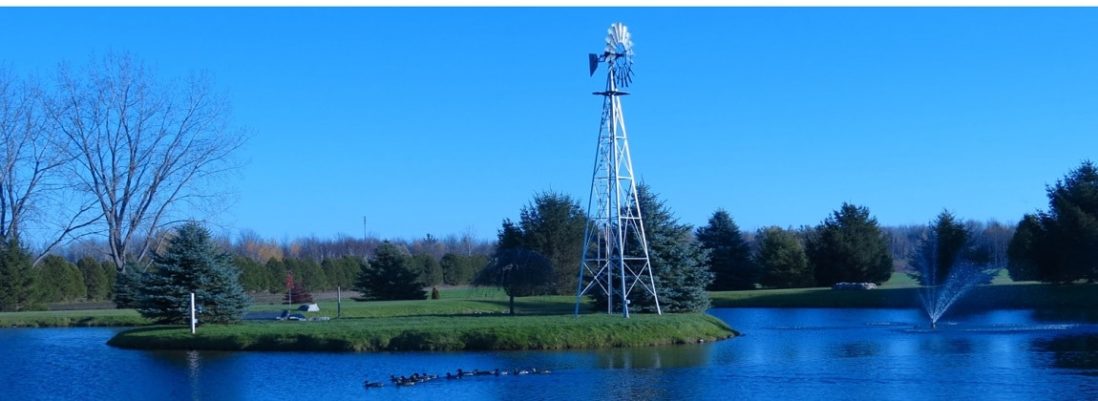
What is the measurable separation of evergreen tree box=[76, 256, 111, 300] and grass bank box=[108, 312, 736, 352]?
3459 cm

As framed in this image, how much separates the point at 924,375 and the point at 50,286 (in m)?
50.7

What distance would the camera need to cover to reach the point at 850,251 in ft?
219

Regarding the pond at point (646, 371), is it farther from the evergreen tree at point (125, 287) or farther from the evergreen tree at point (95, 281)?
the evergreen tree at point (95, 281)

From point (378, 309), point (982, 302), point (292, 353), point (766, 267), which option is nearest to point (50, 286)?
point (378, 309)

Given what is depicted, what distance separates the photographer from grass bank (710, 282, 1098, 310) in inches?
1877

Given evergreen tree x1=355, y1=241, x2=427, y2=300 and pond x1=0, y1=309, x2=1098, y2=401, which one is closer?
pond x1=0, y1=309, x2=1098, y2=401

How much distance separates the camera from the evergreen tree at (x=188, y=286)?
33.6 metres

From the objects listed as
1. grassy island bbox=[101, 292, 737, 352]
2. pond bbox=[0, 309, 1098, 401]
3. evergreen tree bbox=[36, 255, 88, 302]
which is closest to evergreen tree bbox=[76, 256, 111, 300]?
evergreen tree bbox=[36, 255, 88, 302]

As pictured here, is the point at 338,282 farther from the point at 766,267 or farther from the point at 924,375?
the point at 924,375

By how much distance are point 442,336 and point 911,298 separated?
1205 inches

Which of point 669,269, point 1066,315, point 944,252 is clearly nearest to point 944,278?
point 944,252

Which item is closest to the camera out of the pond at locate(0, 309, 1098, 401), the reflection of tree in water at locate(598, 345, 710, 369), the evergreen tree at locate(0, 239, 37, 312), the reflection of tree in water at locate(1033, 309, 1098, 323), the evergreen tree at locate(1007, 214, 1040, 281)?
the pond at locate(0, 309, 1098, 401)

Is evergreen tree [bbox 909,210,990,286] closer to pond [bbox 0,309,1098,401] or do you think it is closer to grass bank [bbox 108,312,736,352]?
pond [bbox 0,309,1098,401]

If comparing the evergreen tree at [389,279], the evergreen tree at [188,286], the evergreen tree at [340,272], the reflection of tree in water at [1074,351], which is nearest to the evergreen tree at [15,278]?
the evergreen tree at [389,279]
